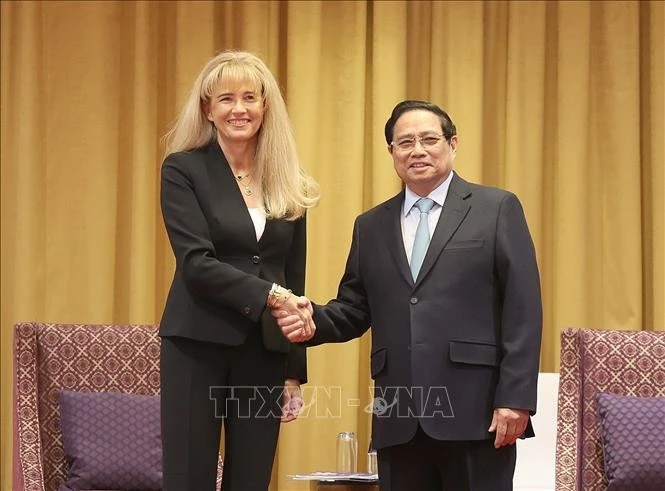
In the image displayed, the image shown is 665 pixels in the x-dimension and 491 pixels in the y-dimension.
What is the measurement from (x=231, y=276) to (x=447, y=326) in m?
0.63

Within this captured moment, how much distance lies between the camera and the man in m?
2.99

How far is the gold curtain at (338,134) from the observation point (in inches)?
205

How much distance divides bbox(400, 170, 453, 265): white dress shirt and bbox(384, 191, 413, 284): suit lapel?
20mm

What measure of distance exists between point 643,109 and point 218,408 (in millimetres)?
3193

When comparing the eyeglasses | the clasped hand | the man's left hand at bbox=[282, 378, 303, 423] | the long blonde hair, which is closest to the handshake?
the clasped hand

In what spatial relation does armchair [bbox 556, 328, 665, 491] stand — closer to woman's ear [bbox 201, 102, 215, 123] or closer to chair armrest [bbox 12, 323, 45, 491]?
woman's ear [bbox 201, 102, 215, 123]

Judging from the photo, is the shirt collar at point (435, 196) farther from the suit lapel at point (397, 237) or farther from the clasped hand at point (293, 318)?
the clasped hand at point (293, 318)

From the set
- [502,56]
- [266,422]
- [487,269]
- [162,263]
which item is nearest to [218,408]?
[266,422]

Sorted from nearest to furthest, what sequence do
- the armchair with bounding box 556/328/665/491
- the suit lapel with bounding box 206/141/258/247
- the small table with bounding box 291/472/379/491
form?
the suit lapel with bounding box 206/141/258/247
the small table with bounding box 291/472/379/491
the armchair with bounding box 556/328/665/491

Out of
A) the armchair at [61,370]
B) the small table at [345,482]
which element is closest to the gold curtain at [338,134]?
the armchair at [61,370]

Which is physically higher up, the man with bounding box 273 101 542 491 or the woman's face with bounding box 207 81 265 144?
the woman's face with bounding box 207 81 265 144

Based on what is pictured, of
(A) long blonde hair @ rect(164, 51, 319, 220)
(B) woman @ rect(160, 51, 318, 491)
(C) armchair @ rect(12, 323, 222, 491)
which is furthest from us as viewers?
(C) armchair @ rect(12, 323, 222, 491)

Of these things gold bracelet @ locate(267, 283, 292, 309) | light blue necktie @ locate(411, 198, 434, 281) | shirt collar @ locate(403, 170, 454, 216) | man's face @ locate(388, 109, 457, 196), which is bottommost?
gold bracelet @ locate(267, 283, 292, 309)

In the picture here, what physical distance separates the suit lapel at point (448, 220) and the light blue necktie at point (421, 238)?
0.12 ft
